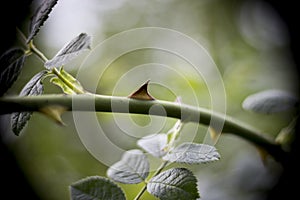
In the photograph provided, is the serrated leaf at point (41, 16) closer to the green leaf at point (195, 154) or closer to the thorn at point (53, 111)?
the thorn at point (53, 111)

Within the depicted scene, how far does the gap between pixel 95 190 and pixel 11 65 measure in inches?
6.3

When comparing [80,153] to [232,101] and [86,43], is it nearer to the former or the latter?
[232,101]

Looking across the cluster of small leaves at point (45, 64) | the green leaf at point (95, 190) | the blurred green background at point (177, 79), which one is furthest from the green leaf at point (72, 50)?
the blurred green background at point (177, 79)

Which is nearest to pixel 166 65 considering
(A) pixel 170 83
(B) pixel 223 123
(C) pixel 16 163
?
Answer: (A) pixel 170 83

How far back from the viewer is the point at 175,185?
381 millimetres

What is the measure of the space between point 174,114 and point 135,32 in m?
1.33

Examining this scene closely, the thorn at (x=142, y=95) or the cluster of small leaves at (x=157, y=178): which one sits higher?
the thorn at (x=142, y=95)

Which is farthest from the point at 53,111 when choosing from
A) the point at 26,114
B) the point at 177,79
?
the point at 177,79

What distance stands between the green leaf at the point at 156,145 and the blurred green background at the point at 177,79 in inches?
11.8

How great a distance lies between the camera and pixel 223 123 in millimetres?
440

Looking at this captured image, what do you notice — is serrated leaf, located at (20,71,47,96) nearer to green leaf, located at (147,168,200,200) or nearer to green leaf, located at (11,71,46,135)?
green leaf, located at (11,71,46,135)

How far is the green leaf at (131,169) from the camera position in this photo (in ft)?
1.46

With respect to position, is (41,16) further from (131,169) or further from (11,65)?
(131,169)

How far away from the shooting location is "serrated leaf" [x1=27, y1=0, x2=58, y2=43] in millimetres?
376
